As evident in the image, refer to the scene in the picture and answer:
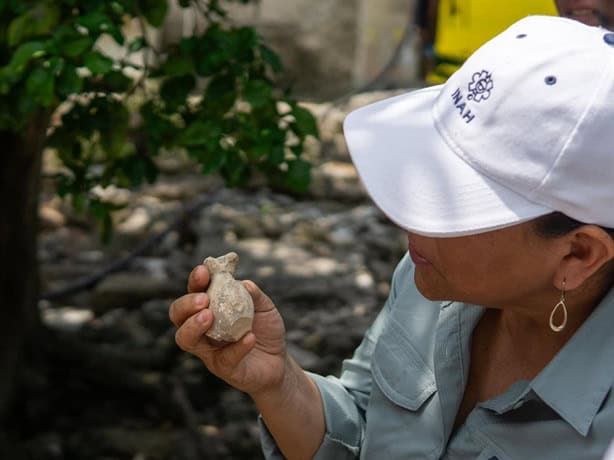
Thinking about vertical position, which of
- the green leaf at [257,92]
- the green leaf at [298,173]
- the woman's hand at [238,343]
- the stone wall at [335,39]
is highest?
the woman's hand at [238,343]

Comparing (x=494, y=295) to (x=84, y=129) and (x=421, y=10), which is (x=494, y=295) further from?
(x=421, y=10)

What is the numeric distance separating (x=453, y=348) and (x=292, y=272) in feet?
11.6

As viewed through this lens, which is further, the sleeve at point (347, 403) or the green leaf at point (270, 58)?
the green leaf at point (270, 58)

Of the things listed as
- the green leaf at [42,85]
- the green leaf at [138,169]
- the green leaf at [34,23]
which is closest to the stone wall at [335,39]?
the green leaf at [138,169]

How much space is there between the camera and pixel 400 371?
6.70 ft

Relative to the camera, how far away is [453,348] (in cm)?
199

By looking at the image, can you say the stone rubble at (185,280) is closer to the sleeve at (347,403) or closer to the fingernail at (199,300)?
the sleeve at (347,403)

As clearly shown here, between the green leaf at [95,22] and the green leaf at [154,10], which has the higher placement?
the green leaf at [95,22]

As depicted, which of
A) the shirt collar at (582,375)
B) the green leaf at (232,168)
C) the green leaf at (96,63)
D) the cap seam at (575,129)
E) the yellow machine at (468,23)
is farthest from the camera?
the yellow machine at (468,23)

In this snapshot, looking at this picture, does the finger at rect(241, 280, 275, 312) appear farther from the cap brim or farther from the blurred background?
the blurred background

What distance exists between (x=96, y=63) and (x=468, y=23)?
1.78 m

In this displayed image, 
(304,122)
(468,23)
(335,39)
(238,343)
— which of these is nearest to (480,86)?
(238,343)

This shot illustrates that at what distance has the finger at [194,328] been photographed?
6.05ft

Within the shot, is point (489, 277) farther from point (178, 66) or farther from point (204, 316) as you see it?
point (178, 66)
